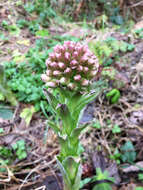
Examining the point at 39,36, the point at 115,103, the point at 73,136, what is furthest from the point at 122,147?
the point at 39,36

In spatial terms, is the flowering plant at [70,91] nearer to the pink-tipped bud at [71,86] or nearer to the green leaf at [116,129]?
the pink-tipped bud at [71,86]

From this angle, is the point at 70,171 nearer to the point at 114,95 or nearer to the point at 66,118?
the point at 66,118

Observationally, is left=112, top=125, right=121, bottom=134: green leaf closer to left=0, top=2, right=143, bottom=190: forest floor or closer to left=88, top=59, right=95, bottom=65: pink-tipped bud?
left=0, top=2, right=143, bottom=190: forest floor

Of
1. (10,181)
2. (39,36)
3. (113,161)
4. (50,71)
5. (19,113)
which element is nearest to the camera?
(50,71)

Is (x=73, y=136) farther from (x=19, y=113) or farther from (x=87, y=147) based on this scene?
(x=19, y=113)

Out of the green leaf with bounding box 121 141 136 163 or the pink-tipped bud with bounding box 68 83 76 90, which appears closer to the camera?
the pink-tipped bud with bounding box 68 83 76 90

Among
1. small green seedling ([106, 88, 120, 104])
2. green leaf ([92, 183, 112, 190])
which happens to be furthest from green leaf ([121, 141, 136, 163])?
small green seedling ([106, 88, 120, 104])

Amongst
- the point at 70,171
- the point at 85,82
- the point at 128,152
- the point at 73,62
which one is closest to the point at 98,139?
the point at 128,152
